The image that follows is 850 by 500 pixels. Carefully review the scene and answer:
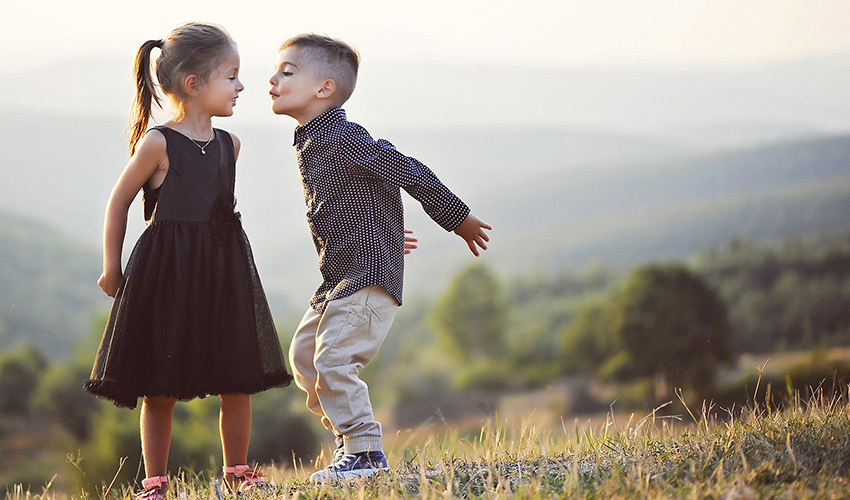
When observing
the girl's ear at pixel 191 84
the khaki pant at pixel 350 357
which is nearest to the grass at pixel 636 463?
the khaki pant at pixel 350 357

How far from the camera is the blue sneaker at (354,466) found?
8.40 ft

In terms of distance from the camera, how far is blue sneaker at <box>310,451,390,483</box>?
256cm

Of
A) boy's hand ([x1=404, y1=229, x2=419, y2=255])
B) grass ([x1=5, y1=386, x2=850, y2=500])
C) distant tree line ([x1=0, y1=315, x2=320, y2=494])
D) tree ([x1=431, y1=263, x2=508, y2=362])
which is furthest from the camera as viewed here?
tree ([x1=431, y1=263, x2=508, y2=362])

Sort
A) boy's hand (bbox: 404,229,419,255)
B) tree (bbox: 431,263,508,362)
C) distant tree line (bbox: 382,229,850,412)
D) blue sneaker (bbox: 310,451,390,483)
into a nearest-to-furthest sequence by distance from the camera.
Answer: blue sneaker (bbox: 310,451,390,483) < boy's hand (bbox: 404,229,419,255) < distant tree line (bbox: 382,229,850,412) < tree (bbox: 431,263,508,362)

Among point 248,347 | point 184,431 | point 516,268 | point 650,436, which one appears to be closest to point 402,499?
point 248,347

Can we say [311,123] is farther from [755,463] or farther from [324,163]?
[755,463]

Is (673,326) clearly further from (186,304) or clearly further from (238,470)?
(186,304)

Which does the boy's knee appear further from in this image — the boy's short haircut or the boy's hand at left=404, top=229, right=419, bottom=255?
the boy's short haircut

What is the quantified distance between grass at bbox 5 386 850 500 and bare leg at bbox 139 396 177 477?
131 millimetres

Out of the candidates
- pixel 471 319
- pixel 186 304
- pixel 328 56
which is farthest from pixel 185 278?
pixel 471 319

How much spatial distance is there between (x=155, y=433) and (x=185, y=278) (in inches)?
19.7

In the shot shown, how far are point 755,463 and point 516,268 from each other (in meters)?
20.9

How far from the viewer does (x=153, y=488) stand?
2695 mm

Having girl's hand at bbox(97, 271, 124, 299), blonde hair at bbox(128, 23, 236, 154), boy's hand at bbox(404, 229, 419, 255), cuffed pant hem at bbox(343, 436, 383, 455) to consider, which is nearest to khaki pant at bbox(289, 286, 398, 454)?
cuffed pant hem at bbox(343, 436, 383, 455)
